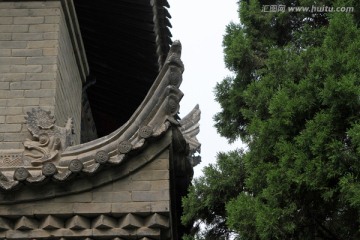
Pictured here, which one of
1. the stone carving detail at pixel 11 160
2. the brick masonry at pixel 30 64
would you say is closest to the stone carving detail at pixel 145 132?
the stone carving detail at pixel 11 160

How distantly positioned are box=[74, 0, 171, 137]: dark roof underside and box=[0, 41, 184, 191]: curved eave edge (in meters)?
3.18

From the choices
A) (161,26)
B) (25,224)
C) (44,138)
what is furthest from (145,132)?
(161,26)

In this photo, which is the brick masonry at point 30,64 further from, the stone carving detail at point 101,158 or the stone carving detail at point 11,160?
the stone carving detail at point 101,158

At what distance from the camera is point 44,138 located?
13117 millimetres

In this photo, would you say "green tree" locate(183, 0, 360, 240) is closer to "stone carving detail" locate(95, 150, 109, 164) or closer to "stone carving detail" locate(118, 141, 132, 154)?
"stone carving detail" locate(118, 141, 132, 154)

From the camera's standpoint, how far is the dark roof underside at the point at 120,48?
16312 mm

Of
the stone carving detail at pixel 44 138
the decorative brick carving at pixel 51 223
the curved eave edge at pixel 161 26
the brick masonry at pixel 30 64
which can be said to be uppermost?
the curved eave edge at pixel 161 26

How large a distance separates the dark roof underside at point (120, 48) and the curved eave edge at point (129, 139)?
318 cm

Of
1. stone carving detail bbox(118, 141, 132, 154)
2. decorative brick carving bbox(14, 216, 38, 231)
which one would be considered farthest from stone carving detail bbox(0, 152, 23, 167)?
stone carving detail bbox(118, 141, 132, 154)

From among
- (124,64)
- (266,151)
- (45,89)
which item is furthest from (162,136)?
(124,64)

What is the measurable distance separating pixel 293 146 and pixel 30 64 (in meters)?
3.92

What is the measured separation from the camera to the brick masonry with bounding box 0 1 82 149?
553 inches

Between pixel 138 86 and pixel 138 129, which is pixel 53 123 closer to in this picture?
pixel 138 129

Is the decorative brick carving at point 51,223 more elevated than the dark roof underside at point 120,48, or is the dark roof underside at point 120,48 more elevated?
the dark roof underside at point 120,48
